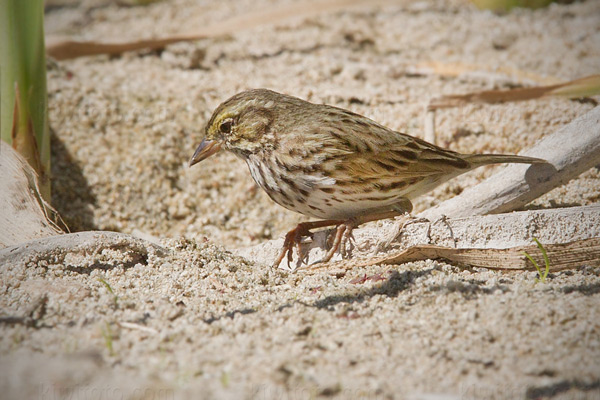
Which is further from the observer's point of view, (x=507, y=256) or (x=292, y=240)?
(x=292, y=240)

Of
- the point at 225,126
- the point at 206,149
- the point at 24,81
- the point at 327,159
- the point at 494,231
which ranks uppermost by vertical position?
the point at 24,81

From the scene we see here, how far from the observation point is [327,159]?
3.83 metres

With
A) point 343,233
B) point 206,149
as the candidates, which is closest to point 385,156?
point 343,233

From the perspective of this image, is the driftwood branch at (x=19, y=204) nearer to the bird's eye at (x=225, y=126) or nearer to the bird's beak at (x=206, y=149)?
the bird's beak at (x=206, y=149)

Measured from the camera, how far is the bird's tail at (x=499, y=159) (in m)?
3.88

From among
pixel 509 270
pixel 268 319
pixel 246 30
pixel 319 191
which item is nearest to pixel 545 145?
pixel 509 270

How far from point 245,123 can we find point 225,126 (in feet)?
0.50

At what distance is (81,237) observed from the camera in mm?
3408

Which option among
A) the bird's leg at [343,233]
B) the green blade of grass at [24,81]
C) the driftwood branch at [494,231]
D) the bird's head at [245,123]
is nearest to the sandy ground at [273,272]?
the driftwood branch at [494,231]

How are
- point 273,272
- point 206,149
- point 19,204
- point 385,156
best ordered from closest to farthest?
1. point 273,272
2. point 19,204
3. point 385,156
4. point 206,149

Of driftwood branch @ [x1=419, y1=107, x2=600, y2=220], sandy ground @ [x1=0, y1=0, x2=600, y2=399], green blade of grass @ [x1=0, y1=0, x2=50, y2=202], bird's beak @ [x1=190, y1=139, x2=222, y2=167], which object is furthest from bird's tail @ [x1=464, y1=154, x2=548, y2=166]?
green blade of grass @ [x1=0, y1=0, x2=50, y2=202]

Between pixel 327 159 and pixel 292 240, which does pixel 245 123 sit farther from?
pixel 292 240

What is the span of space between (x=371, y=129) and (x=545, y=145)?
1141 millimetres

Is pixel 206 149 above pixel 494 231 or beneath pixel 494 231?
above
